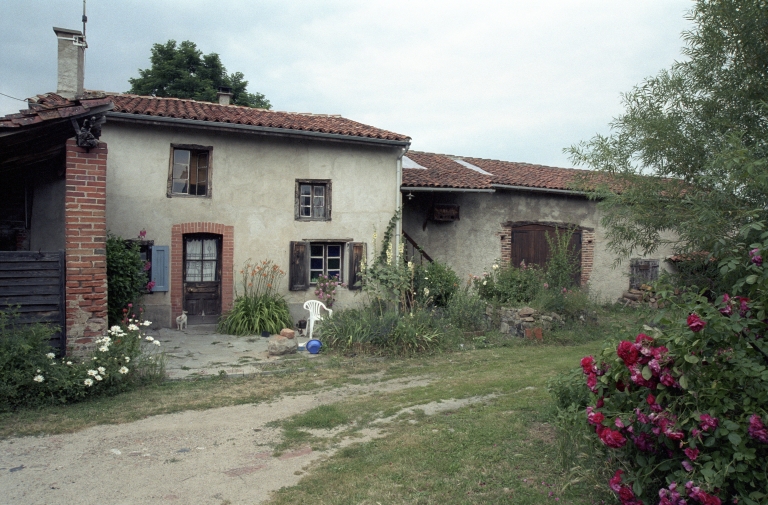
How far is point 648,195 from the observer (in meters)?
5.35

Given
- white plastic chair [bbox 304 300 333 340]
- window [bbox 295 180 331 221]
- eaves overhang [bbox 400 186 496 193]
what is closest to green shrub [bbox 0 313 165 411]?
white plastic chair [bbox 304 300 333 340]

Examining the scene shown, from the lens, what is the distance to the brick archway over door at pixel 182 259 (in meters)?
11.2

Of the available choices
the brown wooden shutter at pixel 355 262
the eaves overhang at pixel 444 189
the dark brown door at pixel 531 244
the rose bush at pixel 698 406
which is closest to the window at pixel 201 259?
the brown wooden shutter at pixel 355 262

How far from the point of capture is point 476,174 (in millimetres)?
14781

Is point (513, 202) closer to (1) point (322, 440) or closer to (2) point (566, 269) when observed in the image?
(2) point (566, 269)

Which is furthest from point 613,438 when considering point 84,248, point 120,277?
point 120,277

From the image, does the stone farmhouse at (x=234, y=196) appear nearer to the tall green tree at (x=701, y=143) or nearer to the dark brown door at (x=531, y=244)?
the dark brown door at (x=531, y=244)

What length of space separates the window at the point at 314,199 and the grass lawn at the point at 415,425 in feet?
14.3

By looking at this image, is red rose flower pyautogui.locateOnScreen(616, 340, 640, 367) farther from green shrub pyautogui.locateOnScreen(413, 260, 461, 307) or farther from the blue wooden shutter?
the blue wooden shutter

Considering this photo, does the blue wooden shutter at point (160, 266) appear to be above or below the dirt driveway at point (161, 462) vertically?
above

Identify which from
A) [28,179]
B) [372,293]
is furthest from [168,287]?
[372,293]

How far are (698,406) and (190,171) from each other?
1064cm

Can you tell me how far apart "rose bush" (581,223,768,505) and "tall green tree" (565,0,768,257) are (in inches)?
38.4

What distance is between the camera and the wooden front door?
11.6 m
